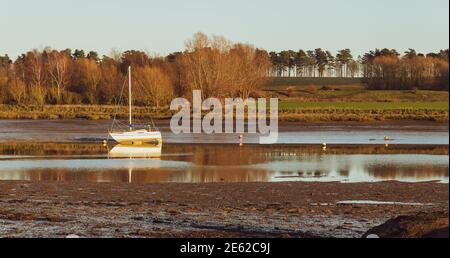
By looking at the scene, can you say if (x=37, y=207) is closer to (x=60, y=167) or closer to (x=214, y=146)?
(x=60, y=167)

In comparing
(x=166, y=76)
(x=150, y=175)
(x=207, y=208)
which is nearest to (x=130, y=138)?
(x=150, y=175)

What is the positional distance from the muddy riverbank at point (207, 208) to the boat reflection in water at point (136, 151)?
15.5 m

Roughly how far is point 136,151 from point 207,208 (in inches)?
1075

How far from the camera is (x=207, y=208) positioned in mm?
19047

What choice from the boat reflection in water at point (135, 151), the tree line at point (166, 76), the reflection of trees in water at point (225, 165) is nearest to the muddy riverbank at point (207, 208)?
the reflection of trees in water at point (225, 165)

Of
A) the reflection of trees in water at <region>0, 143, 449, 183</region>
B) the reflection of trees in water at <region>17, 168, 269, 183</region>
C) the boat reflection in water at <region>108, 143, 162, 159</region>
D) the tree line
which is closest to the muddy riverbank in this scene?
the reflection of trees in water at <region>17, 168, 269, 183</region>

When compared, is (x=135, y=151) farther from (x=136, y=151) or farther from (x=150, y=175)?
(x=150, y=175)

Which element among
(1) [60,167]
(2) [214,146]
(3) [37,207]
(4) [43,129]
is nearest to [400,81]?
(4) [43,129]

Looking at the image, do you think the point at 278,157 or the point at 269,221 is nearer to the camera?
the point at 269,221

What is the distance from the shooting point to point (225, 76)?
10081 centimetres

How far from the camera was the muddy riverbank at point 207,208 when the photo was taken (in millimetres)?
15211

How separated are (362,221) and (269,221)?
2.08m

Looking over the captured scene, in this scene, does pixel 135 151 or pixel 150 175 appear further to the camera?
pixel 135 151
